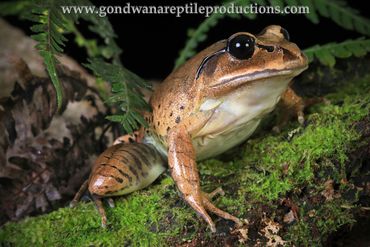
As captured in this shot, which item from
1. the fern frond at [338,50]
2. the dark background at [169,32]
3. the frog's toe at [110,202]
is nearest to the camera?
the frog's toe at [110,202]

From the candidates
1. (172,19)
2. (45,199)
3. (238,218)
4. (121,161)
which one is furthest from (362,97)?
(172,19)

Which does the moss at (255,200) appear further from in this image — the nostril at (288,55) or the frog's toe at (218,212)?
the nostril at (288,55)

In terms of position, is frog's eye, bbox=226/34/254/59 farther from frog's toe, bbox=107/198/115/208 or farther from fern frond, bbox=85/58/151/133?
frog's toe, bbox=107/198/115/208

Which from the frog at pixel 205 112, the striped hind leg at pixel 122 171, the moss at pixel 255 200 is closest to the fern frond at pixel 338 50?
the moss at pixel 255 200

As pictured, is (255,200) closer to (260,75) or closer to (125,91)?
(260,75)

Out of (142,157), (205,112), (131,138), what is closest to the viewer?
(205,112)

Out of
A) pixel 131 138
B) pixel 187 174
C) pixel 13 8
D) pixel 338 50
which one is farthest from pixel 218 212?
pixel 13 8
